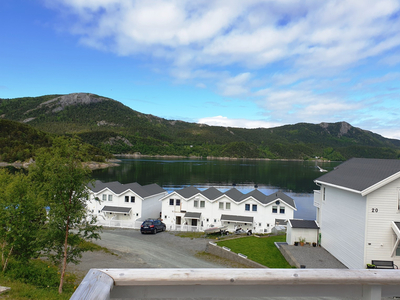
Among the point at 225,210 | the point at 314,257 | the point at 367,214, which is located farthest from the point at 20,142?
the point at 367,214

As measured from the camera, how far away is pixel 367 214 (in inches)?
652

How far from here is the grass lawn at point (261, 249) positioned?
20641mm

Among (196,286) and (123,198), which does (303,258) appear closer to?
(196,286)

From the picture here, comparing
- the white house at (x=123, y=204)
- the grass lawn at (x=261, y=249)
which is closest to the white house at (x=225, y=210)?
the white house at (x=123, y=204)

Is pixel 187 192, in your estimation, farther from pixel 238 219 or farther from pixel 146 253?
pixel 146 253

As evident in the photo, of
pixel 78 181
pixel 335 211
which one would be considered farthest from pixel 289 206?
pixel 78 181

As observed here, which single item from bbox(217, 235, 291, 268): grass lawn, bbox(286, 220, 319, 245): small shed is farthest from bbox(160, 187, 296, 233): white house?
bbox(286, 220, 319, 245): small shed

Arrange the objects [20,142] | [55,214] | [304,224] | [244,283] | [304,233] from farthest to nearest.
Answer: [20,142], [304,224], [304,233], [55,214], [244,283]

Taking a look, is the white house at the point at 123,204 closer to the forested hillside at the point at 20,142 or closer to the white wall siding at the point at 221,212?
the white wall siding at the point at 221,212

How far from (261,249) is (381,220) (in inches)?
398

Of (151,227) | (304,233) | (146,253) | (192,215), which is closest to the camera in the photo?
(146,253)

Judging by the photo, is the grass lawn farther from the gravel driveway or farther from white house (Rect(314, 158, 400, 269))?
white house (Rect(314, 158, 400, 269))

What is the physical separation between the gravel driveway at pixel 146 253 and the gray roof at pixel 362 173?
10473 millimetres

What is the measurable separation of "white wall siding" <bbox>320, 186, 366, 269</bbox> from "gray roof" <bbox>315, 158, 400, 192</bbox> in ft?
2.14
